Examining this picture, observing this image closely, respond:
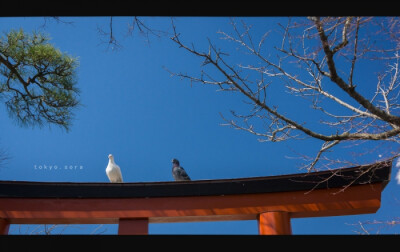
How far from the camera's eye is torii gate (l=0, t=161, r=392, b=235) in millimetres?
3477

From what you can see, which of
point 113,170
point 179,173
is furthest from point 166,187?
point 113,170

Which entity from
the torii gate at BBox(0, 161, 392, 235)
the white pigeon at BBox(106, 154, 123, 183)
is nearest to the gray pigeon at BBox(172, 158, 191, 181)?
the torii gate at BBox(0, 161, 392, 235)

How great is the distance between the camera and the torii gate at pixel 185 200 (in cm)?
348

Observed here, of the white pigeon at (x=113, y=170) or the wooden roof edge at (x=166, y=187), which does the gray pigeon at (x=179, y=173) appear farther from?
the white pigeon at (x=113, y=170)

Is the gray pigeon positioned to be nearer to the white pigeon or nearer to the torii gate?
the torii gate

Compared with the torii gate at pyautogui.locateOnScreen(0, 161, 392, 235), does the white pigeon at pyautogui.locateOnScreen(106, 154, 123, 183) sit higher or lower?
higher

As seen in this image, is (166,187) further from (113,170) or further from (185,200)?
(113,170)

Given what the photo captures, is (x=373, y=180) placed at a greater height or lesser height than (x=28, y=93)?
lesser

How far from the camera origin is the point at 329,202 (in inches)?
137
